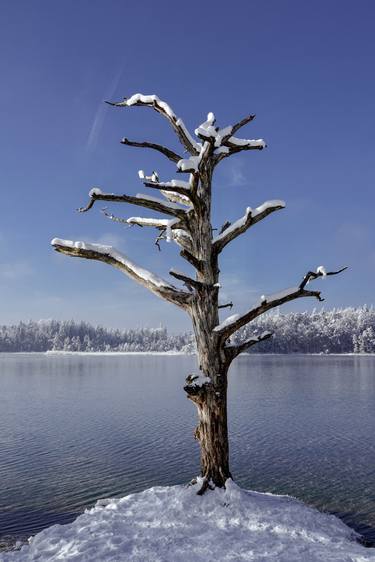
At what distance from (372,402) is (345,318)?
160 m

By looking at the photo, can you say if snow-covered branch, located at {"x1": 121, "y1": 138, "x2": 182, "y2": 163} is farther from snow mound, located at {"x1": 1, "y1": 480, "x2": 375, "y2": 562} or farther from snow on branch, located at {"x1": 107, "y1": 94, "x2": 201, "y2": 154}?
snow mound, located at {"x1": 1, "y1": 480, "x2": 375, "y2": 562}

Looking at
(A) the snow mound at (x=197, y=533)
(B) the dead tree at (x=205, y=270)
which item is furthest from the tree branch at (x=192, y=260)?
(A) the snow mound at (x=197, y=533)

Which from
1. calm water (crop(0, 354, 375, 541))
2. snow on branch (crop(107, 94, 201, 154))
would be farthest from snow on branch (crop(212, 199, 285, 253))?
calm water (crop(0, 354, 375, 541))

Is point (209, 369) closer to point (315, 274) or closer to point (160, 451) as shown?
point (315, 274)

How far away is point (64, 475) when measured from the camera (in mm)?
20078

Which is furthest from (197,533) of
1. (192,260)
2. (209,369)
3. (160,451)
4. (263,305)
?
(160,451)

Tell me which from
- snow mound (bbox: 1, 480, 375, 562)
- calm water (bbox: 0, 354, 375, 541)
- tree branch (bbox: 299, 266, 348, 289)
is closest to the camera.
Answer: snow mound (bbox: 1, 480, 375, 562)

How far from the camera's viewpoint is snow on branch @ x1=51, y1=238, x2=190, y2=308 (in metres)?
11.4

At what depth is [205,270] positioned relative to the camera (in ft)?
39.2

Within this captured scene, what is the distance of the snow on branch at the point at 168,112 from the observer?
12945mm

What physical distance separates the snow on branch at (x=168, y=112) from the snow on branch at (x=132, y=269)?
3.79 meters

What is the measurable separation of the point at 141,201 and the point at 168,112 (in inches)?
119

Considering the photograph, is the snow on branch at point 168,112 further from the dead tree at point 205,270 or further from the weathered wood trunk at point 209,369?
the weathered wood trunk at point 209,369

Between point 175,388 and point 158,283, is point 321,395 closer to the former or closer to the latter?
point 175,388
